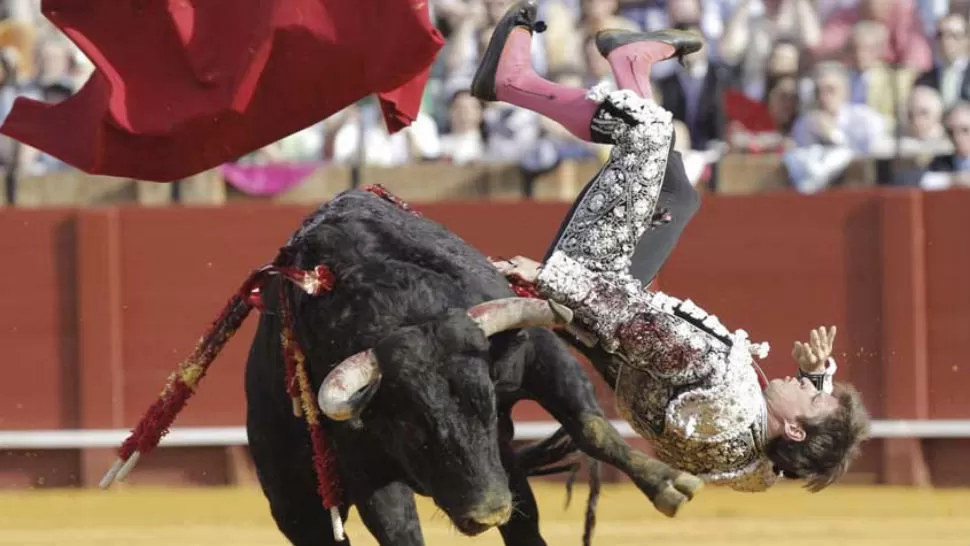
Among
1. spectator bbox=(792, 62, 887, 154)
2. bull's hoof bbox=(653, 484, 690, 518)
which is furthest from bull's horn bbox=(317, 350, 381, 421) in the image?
spectator bbox=(792, 62, 887, 154)

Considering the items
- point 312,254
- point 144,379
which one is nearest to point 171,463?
point 144,379

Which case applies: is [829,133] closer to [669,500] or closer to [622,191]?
[622,191]

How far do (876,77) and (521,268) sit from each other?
3951 millimetres

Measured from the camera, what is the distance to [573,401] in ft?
13.9

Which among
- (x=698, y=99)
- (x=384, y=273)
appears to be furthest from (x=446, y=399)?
(x=698, y=99)

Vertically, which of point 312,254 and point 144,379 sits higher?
point 312,254

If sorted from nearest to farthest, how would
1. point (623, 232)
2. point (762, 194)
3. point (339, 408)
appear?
point (339, 408) → point (623, 232) → point (762, 194)

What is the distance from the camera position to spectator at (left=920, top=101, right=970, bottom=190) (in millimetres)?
7539

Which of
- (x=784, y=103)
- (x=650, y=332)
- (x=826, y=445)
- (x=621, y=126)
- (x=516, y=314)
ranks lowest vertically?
(x=784, y=103)

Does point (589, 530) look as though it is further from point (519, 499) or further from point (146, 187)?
point (146, 187)

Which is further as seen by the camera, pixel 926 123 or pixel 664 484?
pixel 926 123

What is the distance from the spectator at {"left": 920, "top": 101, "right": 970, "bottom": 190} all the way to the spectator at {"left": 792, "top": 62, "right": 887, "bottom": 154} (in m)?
0.27

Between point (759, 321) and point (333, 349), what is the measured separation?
406 cm

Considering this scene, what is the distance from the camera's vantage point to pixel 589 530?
16.5 ft
